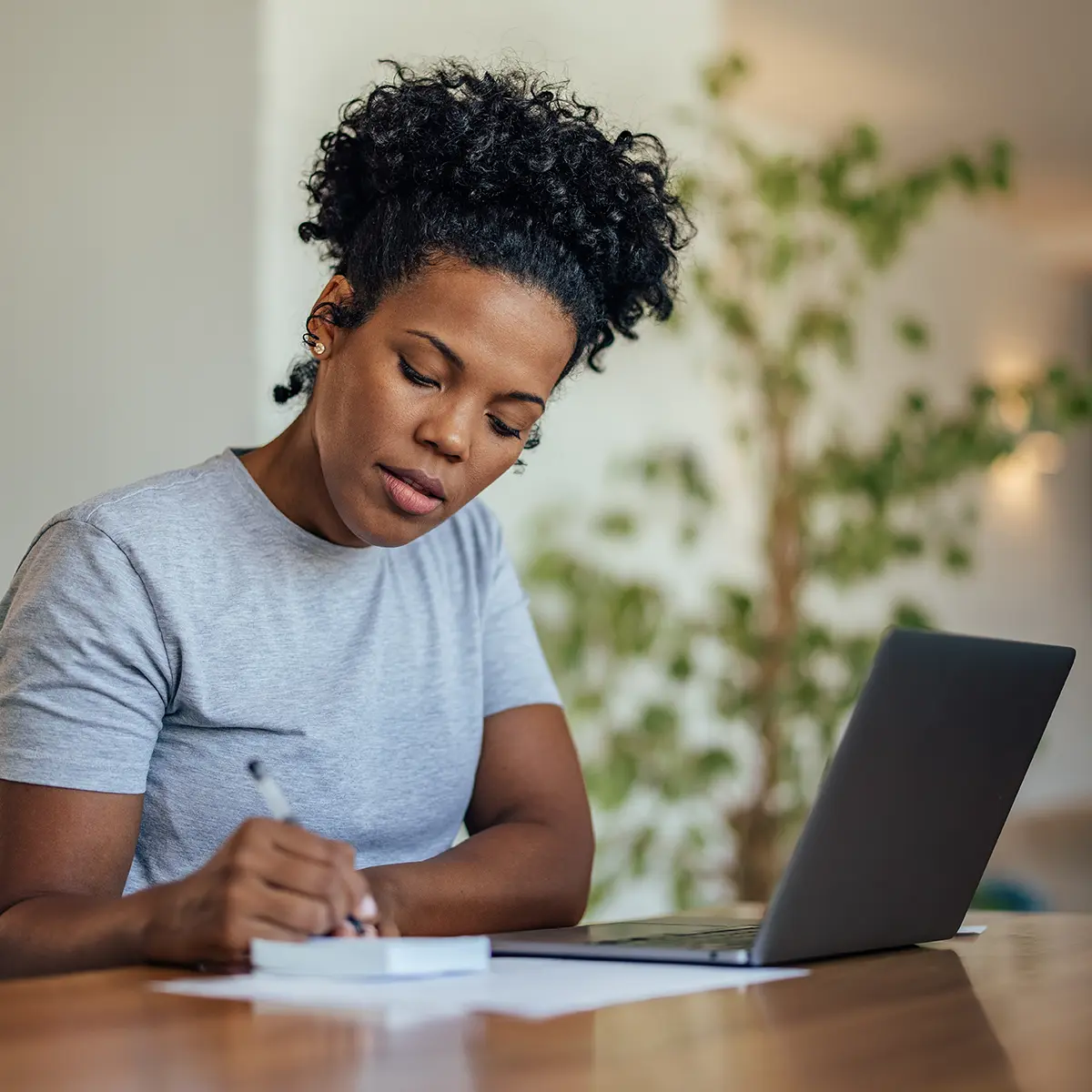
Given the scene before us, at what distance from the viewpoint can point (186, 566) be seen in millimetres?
1254

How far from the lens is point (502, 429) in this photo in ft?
4.19

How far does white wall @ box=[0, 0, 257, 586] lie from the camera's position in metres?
1.94

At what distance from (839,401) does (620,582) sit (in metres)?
2.96

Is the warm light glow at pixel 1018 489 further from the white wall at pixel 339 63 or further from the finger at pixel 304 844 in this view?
the finger at pixel 304 844

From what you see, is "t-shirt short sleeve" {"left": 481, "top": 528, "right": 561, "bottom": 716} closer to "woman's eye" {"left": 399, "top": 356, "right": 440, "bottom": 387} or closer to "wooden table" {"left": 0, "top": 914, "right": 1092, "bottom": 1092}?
"woman's eye" {"left": 399, "top": 356, "right": 440, "bottom": 387}

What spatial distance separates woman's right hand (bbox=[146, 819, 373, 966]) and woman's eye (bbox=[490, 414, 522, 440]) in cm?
48

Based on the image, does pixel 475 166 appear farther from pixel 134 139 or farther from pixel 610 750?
pixel 610 750

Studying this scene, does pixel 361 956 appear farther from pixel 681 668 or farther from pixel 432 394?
pixel 681 668

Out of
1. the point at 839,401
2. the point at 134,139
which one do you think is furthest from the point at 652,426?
the point at 839,401

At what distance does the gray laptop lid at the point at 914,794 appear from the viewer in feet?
2.95

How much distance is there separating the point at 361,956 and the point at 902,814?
14.7 inches

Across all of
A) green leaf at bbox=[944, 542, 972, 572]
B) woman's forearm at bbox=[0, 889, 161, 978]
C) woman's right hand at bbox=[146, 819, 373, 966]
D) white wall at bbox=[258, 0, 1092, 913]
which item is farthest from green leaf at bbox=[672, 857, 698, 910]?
woman's right hand at bbox=[146, 819, 373, 966]

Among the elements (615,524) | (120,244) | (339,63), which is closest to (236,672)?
(120,244)

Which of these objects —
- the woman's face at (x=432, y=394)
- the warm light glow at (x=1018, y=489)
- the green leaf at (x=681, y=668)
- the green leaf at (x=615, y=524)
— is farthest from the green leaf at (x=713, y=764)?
the warm light glow at (x=1018, y=489)
